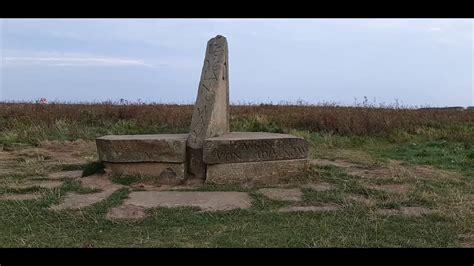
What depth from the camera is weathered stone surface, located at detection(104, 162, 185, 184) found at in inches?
219

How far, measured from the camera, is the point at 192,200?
461cm

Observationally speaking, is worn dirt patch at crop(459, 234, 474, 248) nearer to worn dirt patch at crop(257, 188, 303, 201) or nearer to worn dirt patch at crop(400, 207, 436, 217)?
worn dirt patch at crop(400, 207, 436, 217)

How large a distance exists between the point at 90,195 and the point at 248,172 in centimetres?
168

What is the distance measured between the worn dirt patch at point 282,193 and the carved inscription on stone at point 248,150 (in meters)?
0.50

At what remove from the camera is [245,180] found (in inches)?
216

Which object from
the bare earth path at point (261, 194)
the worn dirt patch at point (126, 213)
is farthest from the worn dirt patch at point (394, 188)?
the worn dirt patch at point (126, 213)

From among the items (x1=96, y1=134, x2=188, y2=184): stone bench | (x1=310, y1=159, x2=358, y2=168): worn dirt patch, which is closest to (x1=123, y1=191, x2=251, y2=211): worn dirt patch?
(x1=96, y1=134, x2=188, y2=184): stone bench

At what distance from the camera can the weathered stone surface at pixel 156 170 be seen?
18.3 ft

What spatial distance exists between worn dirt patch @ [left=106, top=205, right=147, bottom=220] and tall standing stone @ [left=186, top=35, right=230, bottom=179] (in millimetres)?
1434

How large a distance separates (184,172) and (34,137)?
4736 mm
